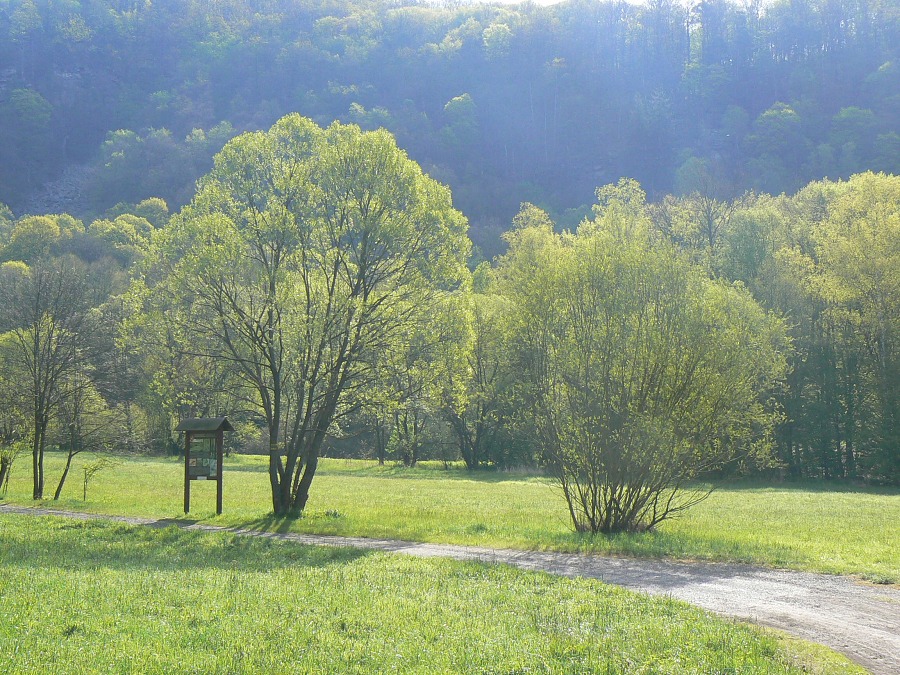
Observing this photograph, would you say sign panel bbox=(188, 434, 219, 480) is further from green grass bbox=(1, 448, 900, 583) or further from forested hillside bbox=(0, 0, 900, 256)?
forested hillside bbox=(0, 0, 900, 256)

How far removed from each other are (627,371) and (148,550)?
1096cm

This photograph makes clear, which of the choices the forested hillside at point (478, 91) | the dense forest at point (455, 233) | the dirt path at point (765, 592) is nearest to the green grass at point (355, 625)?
the dirt path at point (765, 592)

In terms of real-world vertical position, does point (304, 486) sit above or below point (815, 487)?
above

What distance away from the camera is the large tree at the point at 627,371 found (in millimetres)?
16828

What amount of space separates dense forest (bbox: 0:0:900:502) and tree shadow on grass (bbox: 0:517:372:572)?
13.8ft

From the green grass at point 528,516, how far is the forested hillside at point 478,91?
136 feet

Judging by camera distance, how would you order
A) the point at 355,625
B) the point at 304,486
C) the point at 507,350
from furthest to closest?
the point at 507,350 < the point at 304,486 < the point at 355,625

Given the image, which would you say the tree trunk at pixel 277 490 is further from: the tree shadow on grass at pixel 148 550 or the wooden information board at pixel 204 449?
the tree shadow on grass at pixel 148 550

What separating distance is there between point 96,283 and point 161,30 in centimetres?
8855

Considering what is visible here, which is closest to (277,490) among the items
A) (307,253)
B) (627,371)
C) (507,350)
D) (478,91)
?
(307,253)

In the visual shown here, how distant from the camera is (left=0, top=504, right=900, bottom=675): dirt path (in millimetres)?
8227

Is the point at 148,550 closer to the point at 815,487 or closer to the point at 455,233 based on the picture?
the point at 455,233

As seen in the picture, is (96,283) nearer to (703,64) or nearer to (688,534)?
(688,534)

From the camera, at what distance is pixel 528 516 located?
22766 millimetres
